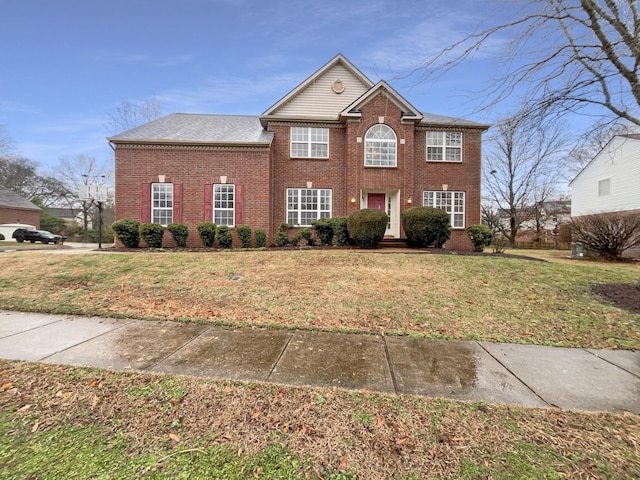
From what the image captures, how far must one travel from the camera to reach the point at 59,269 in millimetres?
7230

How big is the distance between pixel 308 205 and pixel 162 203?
266 inches

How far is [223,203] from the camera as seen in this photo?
13.9 meters

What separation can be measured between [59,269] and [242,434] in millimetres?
7740

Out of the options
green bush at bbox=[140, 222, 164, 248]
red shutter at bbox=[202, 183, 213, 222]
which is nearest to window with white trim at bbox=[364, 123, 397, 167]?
red shutter at bbox=[202, 183, 213, 222]

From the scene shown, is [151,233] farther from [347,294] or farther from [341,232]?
[347,294]

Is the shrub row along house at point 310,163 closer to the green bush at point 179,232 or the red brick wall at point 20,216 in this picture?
the green bush at point 179,232

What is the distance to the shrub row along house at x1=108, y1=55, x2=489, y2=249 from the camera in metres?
13.7

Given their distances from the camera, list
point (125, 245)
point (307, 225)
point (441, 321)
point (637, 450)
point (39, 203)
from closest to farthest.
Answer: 1. point (637, 450)
2. point (441, 321)
3. point (125, 245)
4. point (307, 225)
5. point (39, 203)

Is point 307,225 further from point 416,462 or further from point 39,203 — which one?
point 39,203

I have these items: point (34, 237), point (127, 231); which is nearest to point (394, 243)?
point (127, 231)

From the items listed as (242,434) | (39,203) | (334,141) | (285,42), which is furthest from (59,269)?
(39,203)

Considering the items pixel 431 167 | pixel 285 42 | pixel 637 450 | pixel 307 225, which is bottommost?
pixel 637 450

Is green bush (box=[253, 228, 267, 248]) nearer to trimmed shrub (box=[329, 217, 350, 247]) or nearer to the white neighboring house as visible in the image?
trimmed shrub (box=[329, 217, 350, 247])

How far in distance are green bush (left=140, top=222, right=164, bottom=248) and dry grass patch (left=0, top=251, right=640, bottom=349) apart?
3.96m
